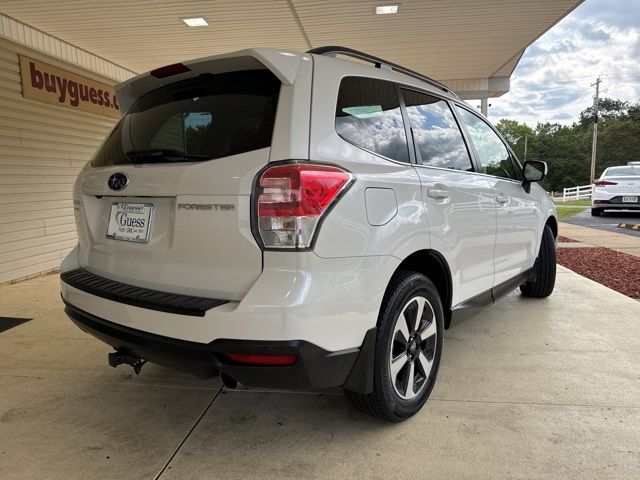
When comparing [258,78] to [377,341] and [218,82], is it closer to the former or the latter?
[218,82]

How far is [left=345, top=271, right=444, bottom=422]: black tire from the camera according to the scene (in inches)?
86.5

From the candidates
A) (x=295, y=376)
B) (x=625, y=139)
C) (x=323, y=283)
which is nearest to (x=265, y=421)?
(x=295, y=376)

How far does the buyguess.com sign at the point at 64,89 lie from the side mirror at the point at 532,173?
199 inches

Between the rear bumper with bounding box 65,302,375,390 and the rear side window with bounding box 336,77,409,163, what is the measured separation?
89cm

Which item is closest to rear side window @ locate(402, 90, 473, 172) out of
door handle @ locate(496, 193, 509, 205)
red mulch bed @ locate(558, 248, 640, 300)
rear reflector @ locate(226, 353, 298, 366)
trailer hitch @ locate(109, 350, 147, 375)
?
door handle @ locate(496, 193, 509, 205)

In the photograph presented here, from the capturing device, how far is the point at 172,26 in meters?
6.71

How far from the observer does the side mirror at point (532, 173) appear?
160 inches

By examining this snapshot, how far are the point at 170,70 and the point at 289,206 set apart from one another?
3.65ft

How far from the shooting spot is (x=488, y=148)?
364 centimetres

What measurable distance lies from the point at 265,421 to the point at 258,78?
1733mm

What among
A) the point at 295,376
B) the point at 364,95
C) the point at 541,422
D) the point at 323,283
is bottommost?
the point at 541,422

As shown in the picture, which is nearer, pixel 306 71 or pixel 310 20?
pixel 306 71

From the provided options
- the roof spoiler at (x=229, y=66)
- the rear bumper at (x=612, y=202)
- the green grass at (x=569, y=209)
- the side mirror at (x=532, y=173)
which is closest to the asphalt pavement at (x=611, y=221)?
the rear bumper at (x=612, y=202)

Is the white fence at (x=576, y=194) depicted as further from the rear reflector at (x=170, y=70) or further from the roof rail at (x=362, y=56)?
the rear reflector at (x=170, y=70)
